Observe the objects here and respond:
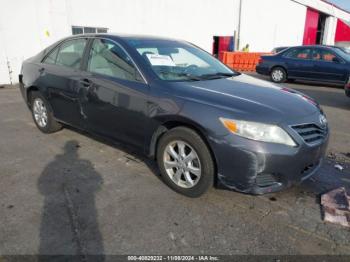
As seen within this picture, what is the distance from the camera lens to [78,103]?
4.25m

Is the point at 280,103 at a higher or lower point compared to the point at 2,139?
higher

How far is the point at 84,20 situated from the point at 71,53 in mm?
8578

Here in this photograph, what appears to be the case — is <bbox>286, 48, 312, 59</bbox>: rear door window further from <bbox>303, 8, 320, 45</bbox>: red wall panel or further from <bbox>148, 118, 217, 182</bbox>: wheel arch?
<bbox>303, 8, 320, 45</bbox>: red wall panel

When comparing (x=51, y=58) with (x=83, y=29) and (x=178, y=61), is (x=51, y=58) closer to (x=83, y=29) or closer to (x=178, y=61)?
(x=178, y=61)

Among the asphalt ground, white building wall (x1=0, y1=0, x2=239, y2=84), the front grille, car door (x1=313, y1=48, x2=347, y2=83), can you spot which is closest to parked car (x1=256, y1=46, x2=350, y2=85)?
car door (x1=313, y1=48, x2=347, y2=83)

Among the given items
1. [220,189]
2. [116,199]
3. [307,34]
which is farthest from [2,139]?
[307,34]

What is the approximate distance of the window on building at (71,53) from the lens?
14.3ft

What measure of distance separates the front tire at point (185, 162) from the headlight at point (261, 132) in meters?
0.38

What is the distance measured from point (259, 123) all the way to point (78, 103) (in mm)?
2466

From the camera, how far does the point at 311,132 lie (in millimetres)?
3102

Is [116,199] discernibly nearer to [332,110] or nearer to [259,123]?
[259,123]

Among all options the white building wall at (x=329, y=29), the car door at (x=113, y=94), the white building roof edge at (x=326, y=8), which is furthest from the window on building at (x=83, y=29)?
the white building wall at (x=329, y=29)

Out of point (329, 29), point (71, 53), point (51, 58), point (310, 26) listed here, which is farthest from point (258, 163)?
point (329, 29)

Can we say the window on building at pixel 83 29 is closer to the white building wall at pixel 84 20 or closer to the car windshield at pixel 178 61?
the white building wall at pixel 84 20
